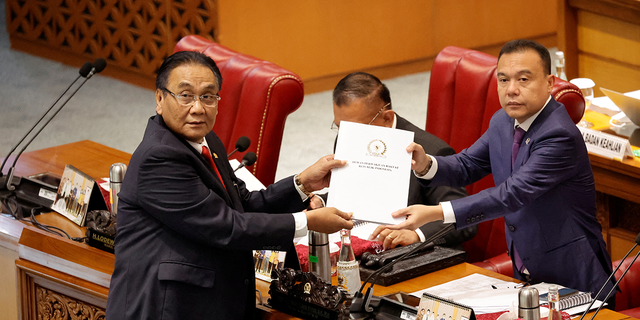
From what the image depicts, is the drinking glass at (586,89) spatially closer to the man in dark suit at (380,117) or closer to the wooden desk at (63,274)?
the man in dark suit at (380,117)

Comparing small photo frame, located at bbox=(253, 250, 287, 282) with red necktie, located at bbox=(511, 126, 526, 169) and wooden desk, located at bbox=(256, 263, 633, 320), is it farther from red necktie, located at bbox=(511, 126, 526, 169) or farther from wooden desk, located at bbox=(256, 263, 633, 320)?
red necktie, located at bbox=(511, 126, 526, 169)

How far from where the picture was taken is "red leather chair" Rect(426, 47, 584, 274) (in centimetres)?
341

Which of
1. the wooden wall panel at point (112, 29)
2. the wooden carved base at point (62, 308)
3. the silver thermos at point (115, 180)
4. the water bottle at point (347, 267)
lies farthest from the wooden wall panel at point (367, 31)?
the water bottle at point (347, 267)

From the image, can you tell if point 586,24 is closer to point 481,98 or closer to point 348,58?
point 481,98

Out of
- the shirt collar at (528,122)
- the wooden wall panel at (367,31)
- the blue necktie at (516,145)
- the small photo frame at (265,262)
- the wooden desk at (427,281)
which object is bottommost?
the wooden desk at (427,281)

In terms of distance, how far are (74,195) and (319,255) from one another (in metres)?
1.21

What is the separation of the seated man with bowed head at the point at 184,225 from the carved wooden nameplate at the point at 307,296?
0.11m

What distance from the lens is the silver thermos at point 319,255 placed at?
242 centimetres

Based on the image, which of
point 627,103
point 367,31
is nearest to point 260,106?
point 627,103

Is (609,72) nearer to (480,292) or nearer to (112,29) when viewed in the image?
(480,292)

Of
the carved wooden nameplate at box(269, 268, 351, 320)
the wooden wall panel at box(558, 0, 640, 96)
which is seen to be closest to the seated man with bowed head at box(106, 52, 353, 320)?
the carved wooden nameplate at box(269, 268, 351, 320)

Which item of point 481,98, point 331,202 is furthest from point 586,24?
point 331,202

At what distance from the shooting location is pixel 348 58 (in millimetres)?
7543

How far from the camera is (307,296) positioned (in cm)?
235
